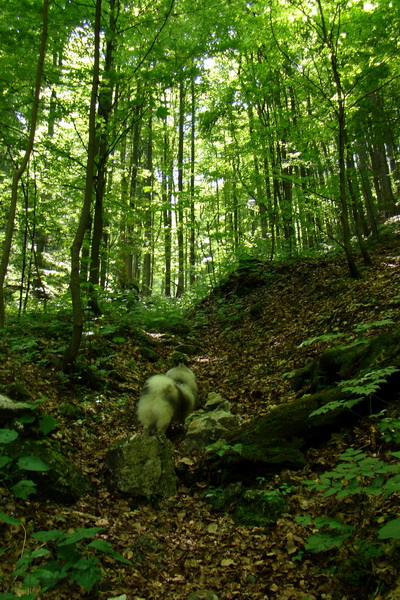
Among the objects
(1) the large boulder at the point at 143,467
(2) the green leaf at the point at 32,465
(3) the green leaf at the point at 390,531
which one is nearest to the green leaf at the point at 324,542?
(3) the green leaf at the point at 390,531

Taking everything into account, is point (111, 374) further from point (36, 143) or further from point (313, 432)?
point (36, 143)

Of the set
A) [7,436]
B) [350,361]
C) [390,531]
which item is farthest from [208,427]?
A: [390,531]

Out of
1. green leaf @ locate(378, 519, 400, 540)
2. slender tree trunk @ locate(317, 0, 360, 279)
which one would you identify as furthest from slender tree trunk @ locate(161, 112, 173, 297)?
green leaf @ locate(378, 519, 400, 540)

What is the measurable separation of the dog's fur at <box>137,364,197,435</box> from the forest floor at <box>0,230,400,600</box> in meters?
0.46

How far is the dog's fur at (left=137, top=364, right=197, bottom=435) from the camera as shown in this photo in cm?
490

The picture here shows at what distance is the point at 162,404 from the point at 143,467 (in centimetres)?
101

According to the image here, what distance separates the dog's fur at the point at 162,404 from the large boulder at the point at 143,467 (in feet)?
1.45

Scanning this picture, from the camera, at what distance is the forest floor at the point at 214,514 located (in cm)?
252

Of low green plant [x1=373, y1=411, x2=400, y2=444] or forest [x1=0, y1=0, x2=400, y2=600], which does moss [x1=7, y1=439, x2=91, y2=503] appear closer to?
forest [x1=0, y1=0, x2=400, y2=600]

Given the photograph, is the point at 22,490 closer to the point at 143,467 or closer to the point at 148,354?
the point at 143,467

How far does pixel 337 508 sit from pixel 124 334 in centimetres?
674

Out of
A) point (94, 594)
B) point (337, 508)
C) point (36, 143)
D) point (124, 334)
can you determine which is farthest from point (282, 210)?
point (94, 594)

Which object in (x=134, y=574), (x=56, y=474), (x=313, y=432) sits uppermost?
(x=313, y=432)

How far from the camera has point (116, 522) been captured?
341cm
